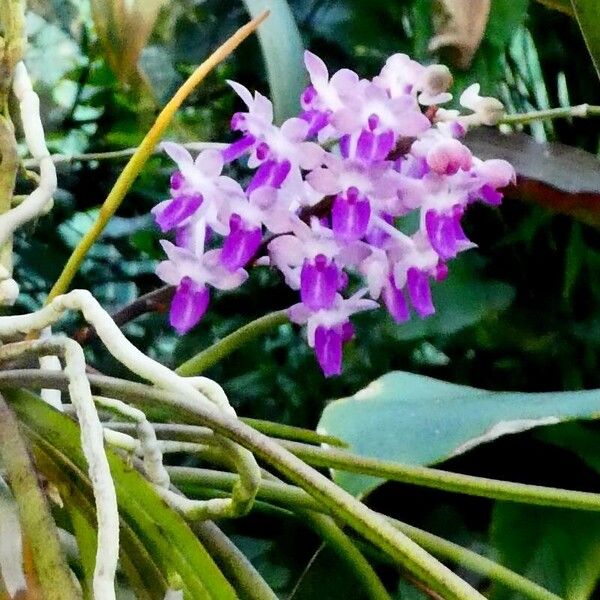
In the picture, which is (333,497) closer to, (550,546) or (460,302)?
(550,546)

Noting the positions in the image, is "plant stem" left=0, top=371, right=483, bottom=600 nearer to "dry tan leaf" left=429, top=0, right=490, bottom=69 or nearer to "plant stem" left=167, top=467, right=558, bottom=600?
"plant stem" left=167, top=467, right=558, bottom=600

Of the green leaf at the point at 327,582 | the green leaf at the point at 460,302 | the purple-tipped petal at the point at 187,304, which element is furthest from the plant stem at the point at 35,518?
the green leaf at the point at 460,302

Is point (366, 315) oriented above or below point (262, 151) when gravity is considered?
below

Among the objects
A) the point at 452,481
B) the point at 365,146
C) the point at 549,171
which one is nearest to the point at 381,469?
the point at 452,481

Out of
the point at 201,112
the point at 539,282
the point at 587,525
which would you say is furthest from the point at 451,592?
the point at 201,112

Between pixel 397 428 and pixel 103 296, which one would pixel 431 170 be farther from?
pixel 103 296
